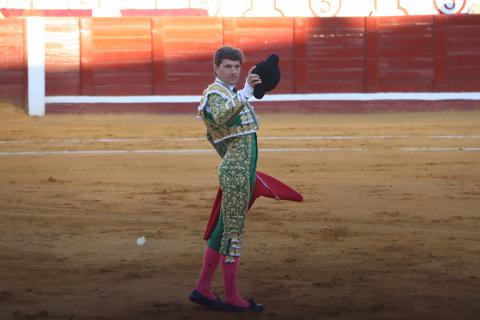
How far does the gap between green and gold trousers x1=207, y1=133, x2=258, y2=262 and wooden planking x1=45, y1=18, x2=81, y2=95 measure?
471 inches

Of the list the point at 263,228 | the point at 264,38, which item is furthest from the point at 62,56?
the point at 263,228

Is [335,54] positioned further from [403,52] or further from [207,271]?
[207,271]

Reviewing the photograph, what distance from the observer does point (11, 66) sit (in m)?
15.6

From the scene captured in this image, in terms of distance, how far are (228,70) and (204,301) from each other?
2.95 ft

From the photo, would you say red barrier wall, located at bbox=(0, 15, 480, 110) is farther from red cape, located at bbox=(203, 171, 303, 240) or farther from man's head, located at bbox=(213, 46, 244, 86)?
man's head, located at bbox=(213, 46, 244, 86)

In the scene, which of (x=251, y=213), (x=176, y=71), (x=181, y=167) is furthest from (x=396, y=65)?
(x=251, y=213)

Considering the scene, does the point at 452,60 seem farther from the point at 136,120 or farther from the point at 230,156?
the point at 230,156

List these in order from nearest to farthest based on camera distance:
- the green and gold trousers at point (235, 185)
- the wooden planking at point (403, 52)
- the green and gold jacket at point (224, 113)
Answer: the green and gold jacket at point (224, 113)
the green and gold trousers at point (235, 185)
the wooden planking at point (403, 52)

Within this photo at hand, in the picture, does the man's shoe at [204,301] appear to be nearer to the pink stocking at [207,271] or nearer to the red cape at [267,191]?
the pink stocking at [207,271]

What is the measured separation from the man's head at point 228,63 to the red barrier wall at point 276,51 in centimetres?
1177

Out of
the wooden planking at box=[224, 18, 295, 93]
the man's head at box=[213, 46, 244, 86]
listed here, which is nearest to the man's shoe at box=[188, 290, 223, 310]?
the man's head at box=[213, 46, 244, 86]

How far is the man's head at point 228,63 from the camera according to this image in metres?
3.85

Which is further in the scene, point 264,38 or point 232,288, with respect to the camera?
point 264,38

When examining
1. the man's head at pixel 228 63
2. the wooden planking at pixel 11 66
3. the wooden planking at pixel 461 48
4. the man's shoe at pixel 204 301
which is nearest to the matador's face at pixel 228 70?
the man's head at pixel 228 63
